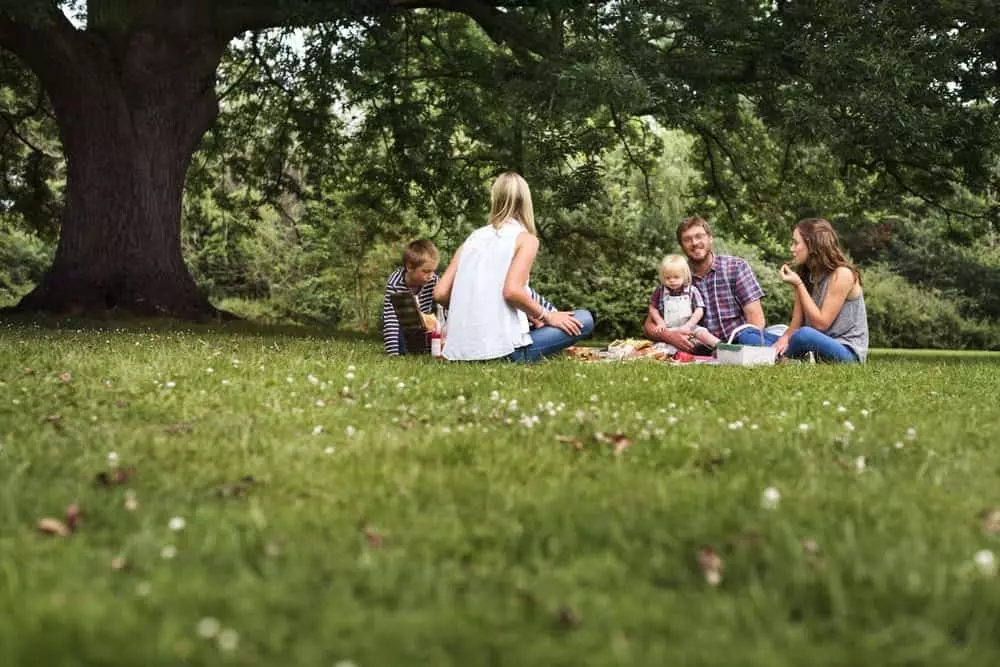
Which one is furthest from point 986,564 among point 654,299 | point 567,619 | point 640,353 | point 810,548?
point 640,353

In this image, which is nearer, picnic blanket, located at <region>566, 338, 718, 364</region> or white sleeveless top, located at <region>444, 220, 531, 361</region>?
white sleeveless top, located at <region>444, 220, 531, 361</region>

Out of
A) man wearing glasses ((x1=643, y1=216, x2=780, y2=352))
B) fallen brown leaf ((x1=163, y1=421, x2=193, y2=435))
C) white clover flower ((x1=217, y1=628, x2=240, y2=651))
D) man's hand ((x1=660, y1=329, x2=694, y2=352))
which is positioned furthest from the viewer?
man's hand ((x1=660, y1=329, x2=694, y2=352))

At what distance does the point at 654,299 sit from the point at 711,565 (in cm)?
868

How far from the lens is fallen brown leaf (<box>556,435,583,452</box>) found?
14.6 ft

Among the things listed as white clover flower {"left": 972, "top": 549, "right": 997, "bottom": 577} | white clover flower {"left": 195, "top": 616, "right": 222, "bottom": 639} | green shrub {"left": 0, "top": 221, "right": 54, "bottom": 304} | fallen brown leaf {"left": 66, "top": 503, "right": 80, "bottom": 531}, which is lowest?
green shrub {"left": 0, "top": 221, "right": 54, "bottom": 304}

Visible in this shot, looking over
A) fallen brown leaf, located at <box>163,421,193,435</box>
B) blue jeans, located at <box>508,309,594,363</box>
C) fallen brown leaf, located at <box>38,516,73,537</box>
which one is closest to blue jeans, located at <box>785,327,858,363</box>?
blue jeans, located at <box>508,309,594,363</box>

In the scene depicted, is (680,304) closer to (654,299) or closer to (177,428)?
(654,299)

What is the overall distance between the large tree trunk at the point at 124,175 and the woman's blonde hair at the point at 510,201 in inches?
305

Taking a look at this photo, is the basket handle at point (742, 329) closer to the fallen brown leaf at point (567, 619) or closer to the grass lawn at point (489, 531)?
the grass lawn at point (489, 531)

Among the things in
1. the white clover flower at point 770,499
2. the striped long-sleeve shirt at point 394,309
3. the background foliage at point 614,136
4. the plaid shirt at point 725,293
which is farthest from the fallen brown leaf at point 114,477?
the background foliage at point 614,136

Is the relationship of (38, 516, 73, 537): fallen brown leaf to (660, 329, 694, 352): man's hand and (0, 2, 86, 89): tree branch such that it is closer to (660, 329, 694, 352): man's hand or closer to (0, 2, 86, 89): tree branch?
(660, 329, 694, 352): man's hand

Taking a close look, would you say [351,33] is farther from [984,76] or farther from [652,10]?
[984,76]

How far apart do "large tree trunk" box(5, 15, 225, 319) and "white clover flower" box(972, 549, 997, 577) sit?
13.5m

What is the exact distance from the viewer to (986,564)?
2656mm
